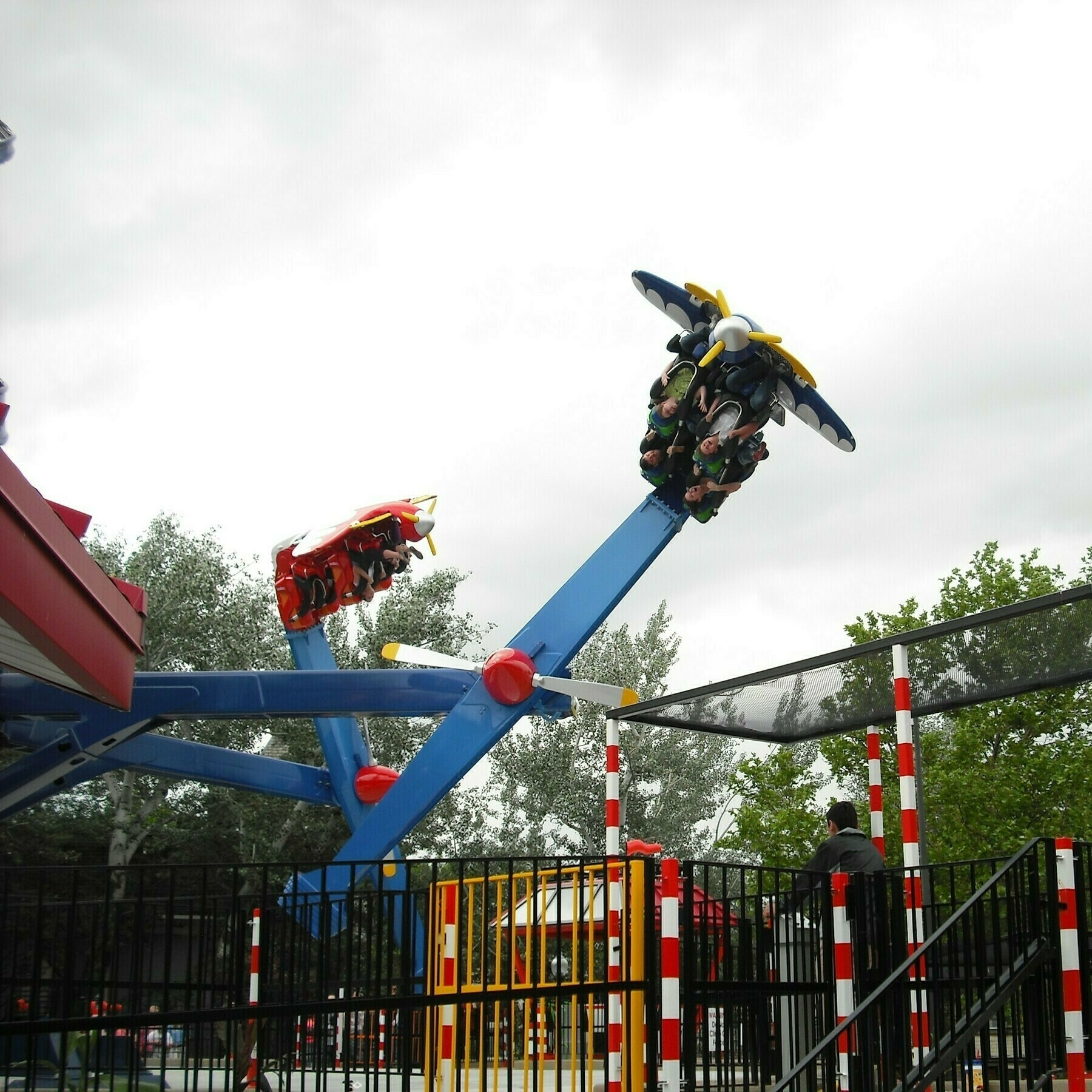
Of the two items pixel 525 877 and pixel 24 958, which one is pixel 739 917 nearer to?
pixel 525 877

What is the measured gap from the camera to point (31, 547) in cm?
829

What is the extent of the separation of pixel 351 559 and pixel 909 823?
10.4 meters

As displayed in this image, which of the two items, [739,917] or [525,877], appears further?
[525,877]

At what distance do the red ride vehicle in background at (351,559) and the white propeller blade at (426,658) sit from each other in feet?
2.86

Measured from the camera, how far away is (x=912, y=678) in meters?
10.9

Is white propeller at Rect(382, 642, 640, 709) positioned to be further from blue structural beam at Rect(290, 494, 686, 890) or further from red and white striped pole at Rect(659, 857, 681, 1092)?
red and white striped pole at Rect(659, 857, 681, 1092)

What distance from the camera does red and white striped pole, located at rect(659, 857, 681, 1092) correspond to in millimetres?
7777

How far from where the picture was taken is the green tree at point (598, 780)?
42.9 metres

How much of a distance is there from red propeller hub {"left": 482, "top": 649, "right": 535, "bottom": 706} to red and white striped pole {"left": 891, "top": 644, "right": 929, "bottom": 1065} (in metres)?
7.06

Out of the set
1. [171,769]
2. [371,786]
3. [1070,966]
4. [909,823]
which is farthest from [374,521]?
[1070,966]

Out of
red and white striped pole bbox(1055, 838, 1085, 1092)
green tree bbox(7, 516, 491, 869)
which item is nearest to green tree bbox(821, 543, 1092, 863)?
green tree bbox(7, 516, 491, 869)

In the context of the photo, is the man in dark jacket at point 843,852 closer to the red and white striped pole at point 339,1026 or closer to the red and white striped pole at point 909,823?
the red and white striped pole at point 909,823

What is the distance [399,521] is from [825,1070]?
11124 mm

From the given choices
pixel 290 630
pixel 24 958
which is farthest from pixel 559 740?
pixel 24 958
